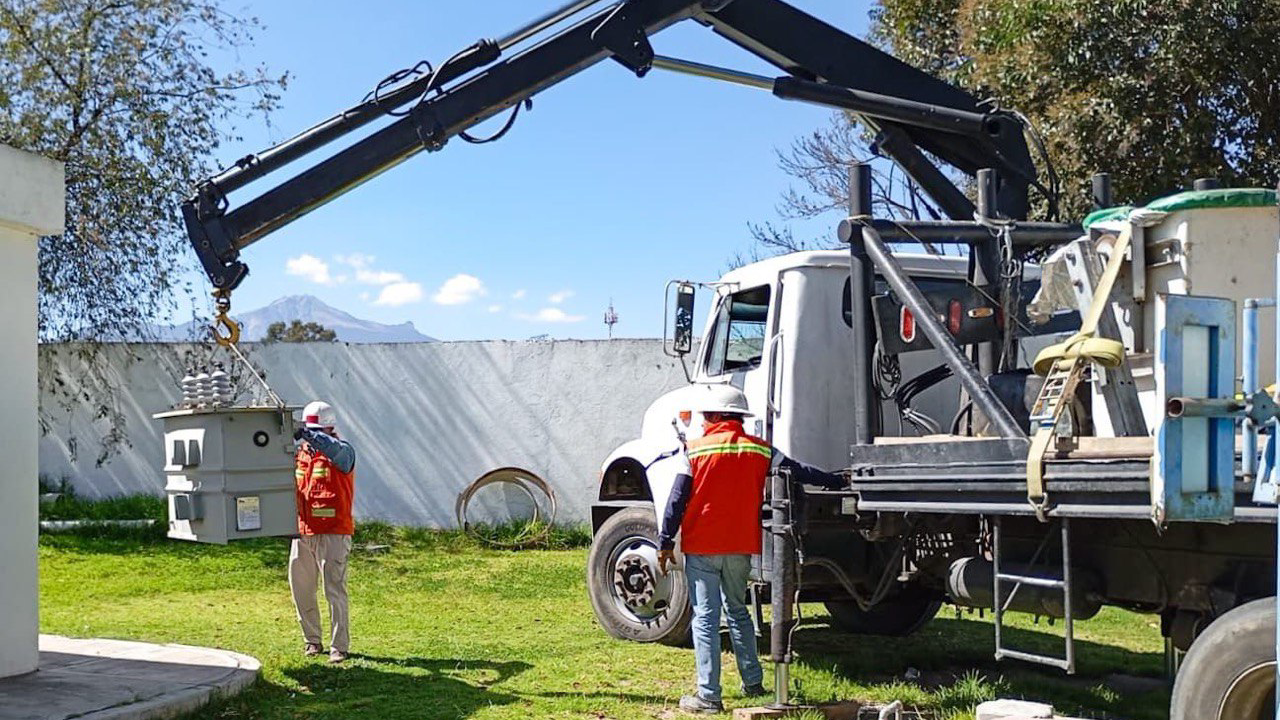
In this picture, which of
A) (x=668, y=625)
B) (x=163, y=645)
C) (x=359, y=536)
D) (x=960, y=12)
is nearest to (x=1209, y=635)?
(x=668, y=625)

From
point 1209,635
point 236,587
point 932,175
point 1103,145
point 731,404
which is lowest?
point 236,587

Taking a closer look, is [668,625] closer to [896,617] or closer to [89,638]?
[896,617]

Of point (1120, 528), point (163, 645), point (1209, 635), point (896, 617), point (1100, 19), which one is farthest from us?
point (1100, 19)

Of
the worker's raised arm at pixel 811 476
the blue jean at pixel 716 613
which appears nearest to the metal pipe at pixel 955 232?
the worker's raised arm at pixel 811 476

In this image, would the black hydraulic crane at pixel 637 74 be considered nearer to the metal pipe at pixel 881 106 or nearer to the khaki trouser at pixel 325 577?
the metal pipe at pixel 881 106

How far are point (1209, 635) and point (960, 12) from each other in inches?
435

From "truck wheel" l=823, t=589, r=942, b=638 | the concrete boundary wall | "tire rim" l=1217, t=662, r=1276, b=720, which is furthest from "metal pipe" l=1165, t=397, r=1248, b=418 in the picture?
the concrete boundary wall

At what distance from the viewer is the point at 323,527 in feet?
27.9

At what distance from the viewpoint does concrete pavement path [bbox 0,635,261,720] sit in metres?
6.58

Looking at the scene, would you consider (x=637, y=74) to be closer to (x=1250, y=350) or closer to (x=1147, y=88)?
(x=1250, y=350)

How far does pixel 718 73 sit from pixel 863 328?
2587 mm

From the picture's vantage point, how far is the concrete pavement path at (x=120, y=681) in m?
6.58

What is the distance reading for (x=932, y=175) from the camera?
9.05 metres

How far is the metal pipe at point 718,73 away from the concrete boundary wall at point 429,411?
7.89 meters
